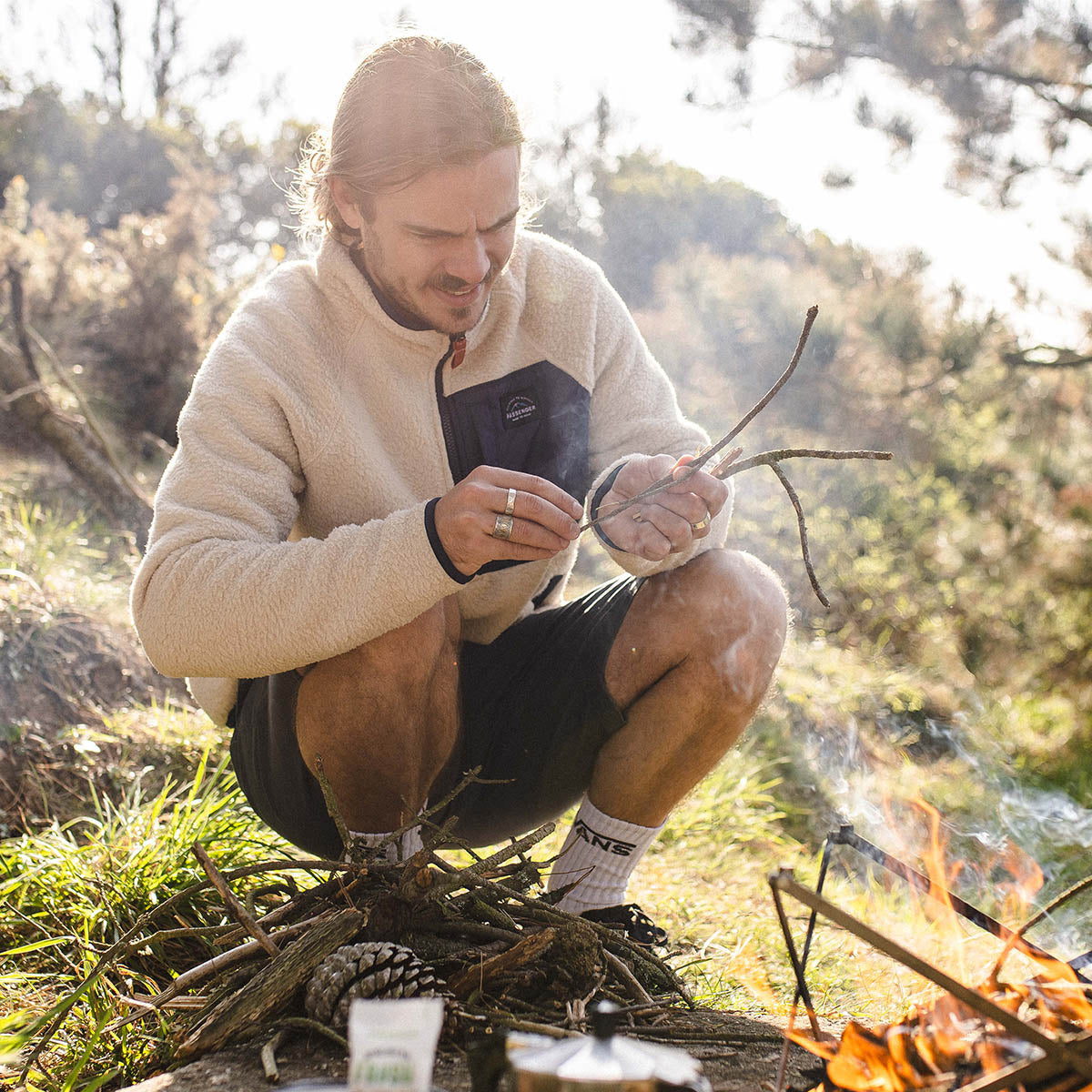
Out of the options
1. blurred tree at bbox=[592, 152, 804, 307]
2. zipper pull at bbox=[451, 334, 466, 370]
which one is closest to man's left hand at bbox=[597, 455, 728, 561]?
zipper pull at bbox=[451, 334, 466, 370]

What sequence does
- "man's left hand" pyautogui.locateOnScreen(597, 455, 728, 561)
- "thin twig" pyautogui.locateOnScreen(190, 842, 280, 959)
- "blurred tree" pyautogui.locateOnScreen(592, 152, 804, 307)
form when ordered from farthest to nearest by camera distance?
"blurred tree" pyautogui.locateOnScreen(592, 152, 804, 307) → "man's left hand" pyautogui.locateOnScreen(597, 455, 728, 561) → "thin twig" pyautogui.locateOnScreen(190, 842, 280, 959)

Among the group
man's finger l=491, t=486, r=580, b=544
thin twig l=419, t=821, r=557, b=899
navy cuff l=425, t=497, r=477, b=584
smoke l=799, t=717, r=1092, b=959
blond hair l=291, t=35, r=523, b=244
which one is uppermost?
blond hair l=291, t=35, r=523, b=244

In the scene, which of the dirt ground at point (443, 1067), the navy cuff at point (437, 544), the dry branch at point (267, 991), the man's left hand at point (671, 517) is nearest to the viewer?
the dirt ground at point (443, 1067)

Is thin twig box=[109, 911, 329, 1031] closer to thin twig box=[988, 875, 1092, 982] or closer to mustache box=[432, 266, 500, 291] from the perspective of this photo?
thin twig box=[988, 875, 1092, 982]

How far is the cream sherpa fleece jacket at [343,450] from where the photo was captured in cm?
183

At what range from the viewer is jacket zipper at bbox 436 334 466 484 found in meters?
2.23

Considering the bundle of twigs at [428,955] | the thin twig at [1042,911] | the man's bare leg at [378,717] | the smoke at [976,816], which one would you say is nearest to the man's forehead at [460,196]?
the man's bare leg at [378,717]

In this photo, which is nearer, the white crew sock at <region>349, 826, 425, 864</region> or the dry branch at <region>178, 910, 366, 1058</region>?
the dry branch at <region>178, 910, 366, 1058</region>

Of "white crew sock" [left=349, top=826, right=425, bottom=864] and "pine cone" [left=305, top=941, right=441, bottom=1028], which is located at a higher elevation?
"pine cone" [left=305, top=941, right=441, bottom=1028]

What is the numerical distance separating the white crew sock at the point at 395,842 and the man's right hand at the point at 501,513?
1.87 ft

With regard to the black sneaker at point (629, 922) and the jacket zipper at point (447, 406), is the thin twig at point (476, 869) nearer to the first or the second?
the black sneaker at point (629, 922)

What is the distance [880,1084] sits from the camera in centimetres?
119

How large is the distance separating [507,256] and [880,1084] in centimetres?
162

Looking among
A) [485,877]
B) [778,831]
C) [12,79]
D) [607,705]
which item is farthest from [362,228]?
[12,79]
